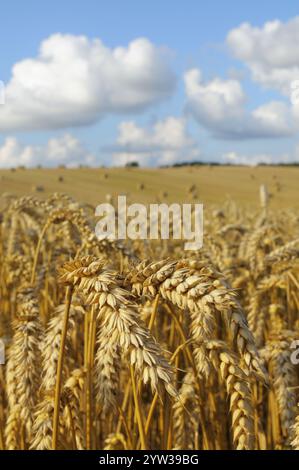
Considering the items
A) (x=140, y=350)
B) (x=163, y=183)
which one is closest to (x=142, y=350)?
(x=140, y=350)

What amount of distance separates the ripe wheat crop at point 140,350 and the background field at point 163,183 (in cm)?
2177

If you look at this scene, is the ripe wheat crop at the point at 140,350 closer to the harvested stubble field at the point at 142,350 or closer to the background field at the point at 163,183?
the harvested stubble field at the point at 142,350

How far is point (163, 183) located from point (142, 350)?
31726 mm

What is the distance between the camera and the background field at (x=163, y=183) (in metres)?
26.7

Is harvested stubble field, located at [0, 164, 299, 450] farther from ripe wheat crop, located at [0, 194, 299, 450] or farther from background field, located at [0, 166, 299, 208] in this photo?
background field, located at [0, 166, 299, 208]

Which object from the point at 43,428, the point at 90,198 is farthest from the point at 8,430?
the point at 90,198

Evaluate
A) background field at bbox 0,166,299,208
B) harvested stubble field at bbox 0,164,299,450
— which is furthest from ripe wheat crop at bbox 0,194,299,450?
background field at bbox 0,166,299,208

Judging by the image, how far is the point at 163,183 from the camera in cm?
3259

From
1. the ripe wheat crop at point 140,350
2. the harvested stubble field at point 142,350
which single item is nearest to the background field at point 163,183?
the harvested stubble field at point 142,350

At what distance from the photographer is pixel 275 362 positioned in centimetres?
224

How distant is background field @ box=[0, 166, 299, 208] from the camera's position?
26.7 m

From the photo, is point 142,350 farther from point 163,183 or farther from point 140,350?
point 163,183
